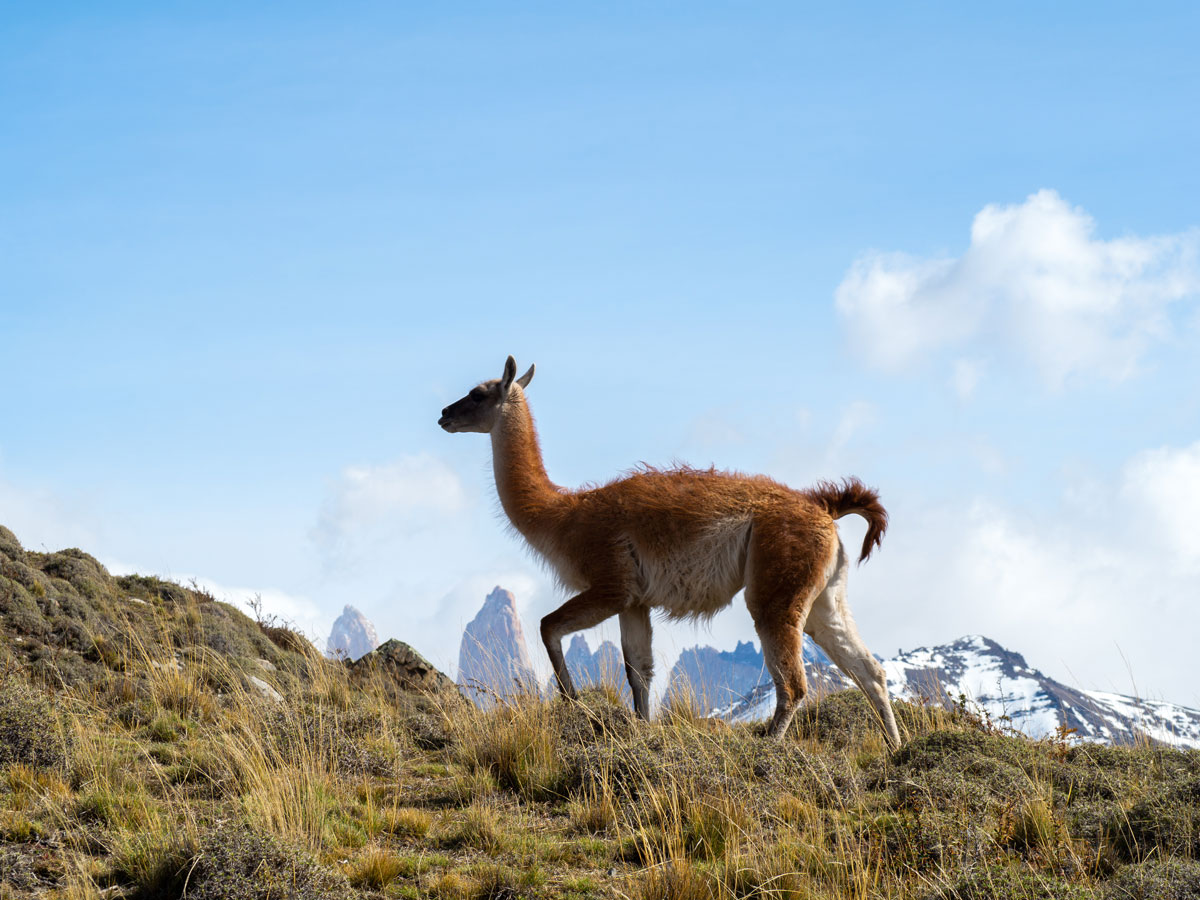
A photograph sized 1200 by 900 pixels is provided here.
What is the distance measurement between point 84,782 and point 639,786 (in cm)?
338

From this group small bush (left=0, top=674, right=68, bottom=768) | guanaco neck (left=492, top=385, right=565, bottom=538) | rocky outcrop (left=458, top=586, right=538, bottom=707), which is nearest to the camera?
small bush (left=0, top=674, right=68, bottom=768)

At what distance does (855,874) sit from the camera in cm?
450

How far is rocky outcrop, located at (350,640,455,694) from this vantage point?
11.9 meters

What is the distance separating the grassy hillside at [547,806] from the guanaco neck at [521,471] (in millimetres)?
1682

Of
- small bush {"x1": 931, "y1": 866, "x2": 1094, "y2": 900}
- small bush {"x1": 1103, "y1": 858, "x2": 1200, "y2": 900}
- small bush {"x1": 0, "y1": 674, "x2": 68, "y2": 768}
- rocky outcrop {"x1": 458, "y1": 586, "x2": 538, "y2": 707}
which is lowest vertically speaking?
small bush {"x1": 1103, "y1": 858, "x2": 1200, "y2": 900}

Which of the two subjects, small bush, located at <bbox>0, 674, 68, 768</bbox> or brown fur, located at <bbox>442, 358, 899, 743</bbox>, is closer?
small bush, located at <bbox>0, 674, 68, 768</bbox>

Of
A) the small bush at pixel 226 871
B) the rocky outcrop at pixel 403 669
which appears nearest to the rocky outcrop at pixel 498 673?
the rocky outcrop at pixel 403 669

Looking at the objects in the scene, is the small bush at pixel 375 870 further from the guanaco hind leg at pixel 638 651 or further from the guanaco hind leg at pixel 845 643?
the guanaco hind leg at pixel 845 643

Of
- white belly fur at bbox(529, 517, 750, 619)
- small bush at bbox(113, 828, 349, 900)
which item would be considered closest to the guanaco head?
white belly fur at bbox(529, 517, 750, 619)

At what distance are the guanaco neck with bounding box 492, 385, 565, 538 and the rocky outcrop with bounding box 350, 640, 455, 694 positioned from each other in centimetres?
344

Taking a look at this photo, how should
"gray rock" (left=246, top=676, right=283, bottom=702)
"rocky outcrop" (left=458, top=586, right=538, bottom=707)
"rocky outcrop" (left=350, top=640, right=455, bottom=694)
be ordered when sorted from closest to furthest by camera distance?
"rocky outcrop" (left=458, top=586, right=538, bottom=707) < "gray rock" (left=246, top=676, right=283, bottom=702) < "rocky outcrop" (left=350, top=640, right=455, bottom=694)

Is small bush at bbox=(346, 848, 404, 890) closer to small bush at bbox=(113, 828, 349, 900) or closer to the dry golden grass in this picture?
the dry golden grass

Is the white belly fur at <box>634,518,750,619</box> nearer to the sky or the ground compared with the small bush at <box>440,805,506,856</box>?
nearer to the sky

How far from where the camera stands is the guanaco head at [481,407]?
31.9 ft
